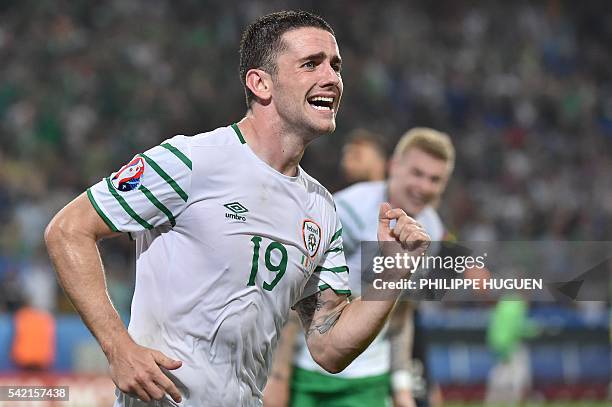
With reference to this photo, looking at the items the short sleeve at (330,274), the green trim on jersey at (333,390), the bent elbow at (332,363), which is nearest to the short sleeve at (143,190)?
the short sleeve at (330,274)

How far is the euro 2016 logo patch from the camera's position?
3705mm

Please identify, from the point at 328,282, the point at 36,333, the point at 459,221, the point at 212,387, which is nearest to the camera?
the point at 212,387

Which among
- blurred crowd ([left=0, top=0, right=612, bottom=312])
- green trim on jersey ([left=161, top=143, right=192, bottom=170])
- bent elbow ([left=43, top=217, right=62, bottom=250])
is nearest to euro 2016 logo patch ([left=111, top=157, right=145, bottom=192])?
green trim on jersey ([left=161, top=143, right=192, bottom=170])

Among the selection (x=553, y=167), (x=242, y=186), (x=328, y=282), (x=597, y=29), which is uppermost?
(x=597, y=29)

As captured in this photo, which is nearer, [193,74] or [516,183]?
[193,74]

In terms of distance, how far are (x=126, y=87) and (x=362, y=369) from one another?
11390 mm

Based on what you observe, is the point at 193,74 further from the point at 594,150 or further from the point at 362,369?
the point at 362,369

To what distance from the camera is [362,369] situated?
6641 mm

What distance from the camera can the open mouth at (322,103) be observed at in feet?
13.1

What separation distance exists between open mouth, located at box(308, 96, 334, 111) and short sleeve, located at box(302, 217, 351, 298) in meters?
0.59

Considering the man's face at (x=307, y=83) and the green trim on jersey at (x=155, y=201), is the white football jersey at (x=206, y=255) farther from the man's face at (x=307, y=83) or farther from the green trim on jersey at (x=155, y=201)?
the man's face at (x=307, y=83)

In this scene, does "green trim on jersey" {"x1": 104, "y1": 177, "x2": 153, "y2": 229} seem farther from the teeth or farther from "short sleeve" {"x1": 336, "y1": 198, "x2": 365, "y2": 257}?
"short sleeve" {"x1": 336, "y1": 198, "x2": 365, "y2": 257}

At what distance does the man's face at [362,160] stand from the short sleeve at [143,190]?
431cm

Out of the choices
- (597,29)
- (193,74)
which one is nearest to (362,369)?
(193,74)
